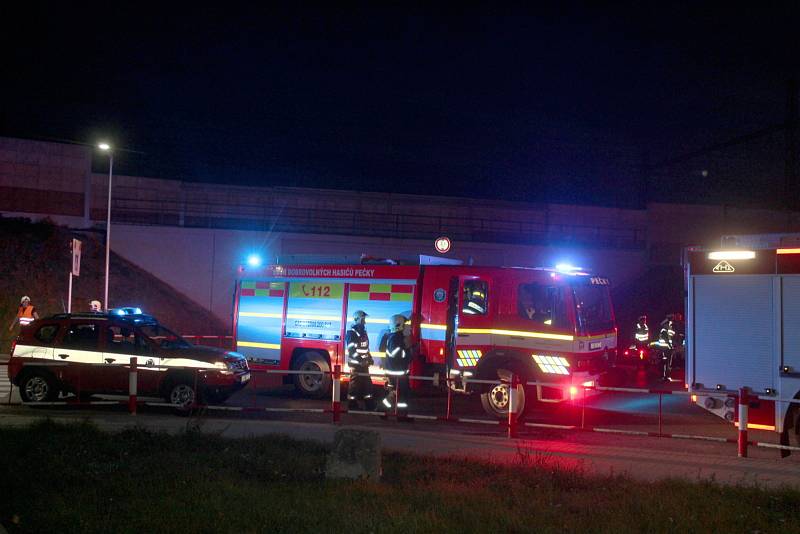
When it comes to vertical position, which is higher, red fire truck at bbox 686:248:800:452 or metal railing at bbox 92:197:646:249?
metal railing at bbox 92:197:646:249

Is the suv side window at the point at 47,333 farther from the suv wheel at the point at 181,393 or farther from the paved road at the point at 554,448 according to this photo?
the suv wheel at the point at 181,393

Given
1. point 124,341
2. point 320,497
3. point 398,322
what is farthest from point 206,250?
point 320,497

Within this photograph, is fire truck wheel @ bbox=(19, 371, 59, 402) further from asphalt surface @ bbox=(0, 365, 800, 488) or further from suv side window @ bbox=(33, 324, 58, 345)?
suv side window @ bbox=(33, 324, 58, 345)

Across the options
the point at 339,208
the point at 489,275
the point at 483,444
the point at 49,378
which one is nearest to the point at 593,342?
the point at 489,275

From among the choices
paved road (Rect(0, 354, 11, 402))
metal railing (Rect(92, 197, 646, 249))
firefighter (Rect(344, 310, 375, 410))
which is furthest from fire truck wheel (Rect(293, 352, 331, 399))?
metal railing (Rect(92, 197, 646, 249))

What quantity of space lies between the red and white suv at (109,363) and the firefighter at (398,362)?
2.81 metres

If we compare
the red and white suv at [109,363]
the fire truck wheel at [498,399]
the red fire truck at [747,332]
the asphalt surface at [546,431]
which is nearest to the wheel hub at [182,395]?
the red and white suv at [109,363]

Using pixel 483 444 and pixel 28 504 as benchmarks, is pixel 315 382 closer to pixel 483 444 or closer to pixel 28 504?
pixel 483 444

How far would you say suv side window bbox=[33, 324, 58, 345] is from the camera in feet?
45.0

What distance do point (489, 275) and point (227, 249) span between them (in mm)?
20373

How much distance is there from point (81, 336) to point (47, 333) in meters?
0.69

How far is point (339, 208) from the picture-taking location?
124 feet

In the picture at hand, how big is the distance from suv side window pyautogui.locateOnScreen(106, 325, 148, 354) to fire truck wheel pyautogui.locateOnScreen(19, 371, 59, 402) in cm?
110

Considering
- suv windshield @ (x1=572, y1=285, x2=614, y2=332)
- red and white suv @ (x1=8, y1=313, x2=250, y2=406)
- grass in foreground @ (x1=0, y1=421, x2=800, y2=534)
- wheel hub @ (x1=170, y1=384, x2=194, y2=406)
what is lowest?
grass in foreground @ (x1=0, y1=421, x2=800, y2=534)
